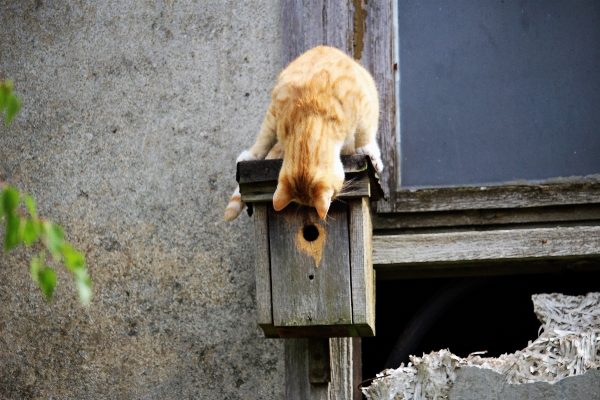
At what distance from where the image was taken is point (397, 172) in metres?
3.13

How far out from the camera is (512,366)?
2.80 m

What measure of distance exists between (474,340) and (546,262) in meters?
1.18

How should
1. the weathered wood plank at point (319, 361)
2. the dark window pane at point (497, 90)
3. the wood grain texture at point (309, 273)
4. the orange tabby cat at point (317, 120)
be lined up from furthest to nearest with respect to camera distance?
the dark window pane at point (497, 90) → the weathered wood plank at point (319, 361) → the orange tabby cat at point (317, 120) → the wood grain texture at point (309, 273)

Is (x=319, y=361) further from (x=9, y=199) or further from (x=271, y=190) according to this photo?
(x=9, y=199)

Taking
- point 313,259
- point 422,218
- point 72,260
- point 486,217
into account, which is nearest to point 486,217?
Result: point 486,217

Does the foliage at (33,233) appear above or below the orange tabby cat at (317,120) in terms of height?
below

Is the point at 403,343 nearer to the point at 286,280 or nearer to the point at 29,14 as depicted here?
the point at 286,280

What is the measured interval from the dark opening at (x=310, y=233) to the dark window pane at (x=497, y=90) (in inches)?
30.7

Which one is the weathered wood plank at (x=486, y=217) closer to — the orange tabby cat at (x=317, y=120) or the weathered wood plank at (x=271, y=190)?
the orange tabby cat at (x=317, y=120)

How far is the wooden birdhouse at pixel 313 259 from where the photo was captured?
247cm

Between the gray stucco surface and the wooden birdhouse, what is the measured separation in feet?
1.59

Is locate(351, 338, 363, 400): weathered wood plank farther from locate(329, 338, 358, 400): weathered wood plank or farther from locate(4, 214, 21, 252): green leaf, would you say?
locate(4, 214, 21, 252): green leaf

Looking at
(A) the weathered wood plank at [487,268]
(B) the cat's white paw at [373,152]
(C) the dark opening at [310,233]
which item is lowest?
(C) the dark opening at [310,233]

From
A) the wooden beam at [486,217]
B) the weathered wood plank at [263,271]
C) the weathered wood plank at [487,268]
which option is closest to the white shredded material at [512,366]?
the weathered wood plank at [487,268]
